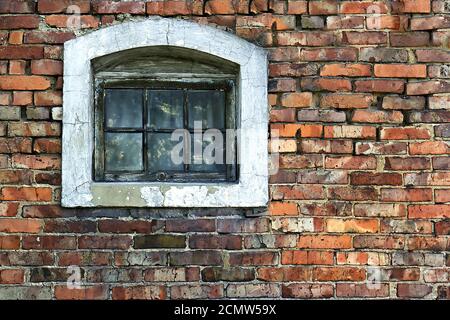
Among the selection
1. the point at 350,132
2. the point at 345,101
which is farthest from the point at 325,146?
the point at 345,101

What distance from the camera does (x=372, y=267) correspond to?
127 inches

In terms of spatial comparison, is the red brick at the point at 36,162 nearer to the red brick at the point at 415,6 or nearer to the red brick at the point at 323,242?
the red brick at the point at 323,242

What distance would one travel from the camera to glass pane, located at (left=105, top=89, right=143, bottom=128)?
133 inches

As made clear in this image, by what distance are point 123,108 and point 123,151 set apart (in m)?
0.25

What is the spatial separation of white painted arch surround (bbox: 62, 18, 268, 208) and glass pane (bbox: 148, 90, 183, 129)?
33cm

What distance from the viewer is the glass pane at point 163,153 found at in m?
3.39

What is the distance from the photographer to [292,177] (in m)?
3.24

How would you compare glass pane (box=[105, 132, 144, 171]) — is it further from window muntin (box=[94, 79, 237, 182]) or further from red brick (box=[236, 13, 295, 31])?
red brick (box=[236, 13, 295, 31])

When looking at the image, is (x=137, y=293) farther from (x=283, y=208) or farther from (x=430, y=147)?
(x=430, y=147)

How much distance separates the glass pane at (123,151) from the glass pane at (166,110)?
133mm

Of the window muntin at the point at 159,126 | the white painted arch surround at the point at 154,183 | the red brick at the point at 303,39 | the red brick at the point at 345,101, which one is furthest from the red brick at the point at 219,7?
the red brick at the point at 345,101

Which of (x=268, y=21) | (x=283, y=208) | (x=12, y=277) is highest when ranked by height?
(x=268, y=21)

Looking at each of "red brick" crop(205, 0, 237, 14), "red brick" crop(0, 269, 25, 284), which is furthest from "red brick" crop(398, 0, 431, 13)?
"red brick" crop(0, 269, 25, 284)

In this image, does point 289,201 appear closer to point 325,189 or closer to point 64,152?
point 325,189
